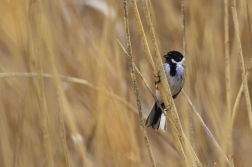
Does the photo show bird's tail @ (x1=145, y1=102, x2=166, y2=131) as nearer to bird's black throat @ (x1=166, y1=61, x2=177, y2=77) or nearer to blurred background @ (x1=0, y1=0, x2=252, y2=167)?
blurred background @ (x1=0, y1=0, x2=252, y2=167)

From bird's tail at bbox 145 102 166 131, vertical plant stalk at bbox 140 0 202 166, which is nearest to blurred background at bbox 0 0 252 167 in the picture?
bird's tail at bbox 145 102 166 131

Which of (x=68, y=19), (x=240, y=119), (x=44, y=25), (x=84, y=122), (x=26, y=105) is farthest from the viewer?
(x=240, y=119)

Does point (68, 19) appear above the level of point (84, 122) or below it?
above

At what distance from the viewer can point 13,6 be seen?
1352 millimetres

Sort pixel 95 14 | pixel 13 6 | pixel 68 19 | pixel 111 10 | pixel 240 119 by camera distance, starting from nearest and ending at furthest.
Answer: pixel 13 6
pixel 111 10
pixel 68 19
pixel 95 14
pixel 240 119

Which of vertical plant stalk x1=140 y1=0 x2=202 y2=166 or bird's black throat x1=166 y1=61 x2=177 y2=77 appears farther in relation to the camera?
bird's black throat x1=166 y1=61 x2=177 y2=77

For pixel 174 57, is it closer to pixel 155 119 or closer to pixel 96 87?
pixel 155 119

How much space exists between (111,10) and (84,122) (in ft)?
1.66

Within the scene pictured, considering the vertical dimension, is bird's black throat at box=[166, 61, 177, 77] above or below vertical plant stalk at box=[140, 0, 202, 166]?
above

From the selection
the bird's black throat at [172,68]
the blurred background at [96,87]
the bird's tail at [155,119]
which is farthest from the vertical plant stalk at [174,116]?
the bird's black throat at [172,68]

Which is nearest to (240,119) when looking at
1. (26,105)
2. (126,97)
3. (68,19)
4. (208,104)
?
(208,104)

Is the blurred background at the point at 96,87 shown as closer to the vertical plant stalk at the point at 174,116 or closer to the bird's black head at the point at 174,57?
the bird's black head at the point at 174,57

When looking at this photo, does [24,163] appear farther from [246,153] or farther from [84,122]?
[246,153]

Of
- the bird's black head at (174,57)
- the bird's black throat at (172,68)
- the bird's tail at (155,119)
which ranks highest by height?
the bird's black head at (174,57)
